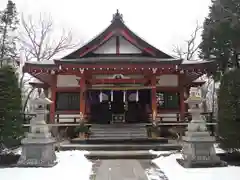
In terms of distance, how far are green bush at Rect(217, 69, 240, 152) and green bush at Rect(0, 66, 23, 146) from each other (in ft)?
23.3

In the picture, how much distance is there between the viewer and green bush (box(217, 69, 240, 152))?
8.98 m

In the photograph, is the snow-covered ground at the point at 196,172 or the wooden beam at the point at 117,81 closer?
the snow-covered ground at the point at 196,172

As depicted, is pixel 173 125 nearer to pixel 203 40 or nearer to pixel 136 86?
pixel 136 86

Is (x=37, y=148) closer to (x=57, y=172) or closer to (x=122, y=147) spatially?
(x=57, y=172)

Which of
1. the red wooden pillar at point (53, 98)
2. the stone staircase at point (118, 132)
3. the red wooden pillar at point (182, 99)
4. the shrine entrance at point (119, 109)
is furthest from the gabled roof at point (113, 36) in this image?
the stone staircase at point (118, 132)

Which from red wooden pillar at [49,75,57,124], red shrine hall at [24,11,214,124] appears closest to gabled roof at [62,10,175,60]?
red shrine hall at [24,11,214,124]

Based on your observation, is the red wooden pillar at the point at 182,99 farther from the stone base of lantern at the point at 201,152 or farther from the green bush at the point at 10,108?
the green bush at the point at 10,108

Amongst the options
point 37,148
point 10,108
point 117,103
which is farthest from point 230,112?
point 117,103

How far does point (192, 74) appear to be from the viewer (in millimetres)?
16719

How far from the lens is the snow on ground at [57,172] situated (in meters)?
7.18

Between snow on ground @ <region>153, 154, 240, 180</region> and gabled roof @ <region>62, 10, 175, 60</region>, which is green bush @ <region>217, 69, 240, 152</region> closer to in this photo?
snow on ground @ <region>153, 154, 240, 180</region>

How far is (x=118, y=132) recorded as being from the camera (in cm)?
1416

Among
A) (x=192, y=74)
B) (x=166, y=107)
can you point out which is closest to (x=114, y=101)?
(x=166, y=107)

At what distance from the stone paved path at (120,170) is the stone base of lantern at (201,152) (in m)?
1.57
